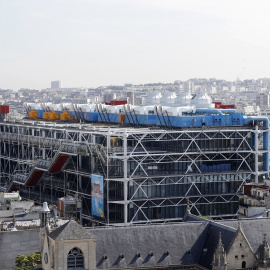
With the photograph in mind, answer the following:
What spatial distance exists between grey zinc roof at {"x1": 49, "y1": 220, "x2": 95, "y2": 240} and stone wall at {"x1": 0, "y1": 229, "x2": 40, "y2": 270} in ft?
91.7

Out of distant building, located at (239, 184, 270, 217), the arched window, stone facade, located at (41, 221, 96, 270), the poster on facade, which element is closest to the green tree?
stone facade, located at (41, 221, 96, 270)

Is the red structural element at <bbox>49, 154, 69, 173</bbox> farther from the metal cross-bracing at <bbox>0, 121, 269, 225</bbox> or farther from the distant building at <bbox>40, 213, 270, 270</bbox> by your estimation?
the distant building at <bbox>40, 213, 270, 270</bbox>

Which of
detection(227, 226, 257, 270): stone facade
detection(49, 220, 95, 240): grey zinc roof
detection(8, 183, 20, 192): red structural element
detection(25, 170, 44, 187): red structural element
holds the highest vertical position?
detection(49, 220, 95, 240): grey zinc roof

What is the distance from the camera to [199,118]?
15500cm

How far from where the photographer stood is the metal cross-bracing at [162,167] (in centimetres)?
14700

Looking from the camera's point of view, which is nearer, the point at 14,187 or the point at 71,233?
the point at 71,233

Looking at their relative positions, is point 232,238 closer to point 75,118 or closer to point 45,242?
point 45,242

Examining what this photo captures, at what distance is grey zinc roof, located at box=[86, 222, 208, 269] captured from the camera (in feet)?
318

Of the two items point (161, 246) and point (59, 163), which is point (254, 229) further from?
point (59, 163)

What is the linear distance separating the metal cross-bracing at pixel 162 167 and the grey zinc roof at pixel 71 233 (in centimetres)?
5218

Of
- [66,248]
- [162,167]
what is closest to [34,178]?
[162,167]

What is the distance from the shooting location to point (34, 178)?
174875mm

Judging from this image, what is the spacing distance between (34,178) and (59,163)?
1130 centimetres

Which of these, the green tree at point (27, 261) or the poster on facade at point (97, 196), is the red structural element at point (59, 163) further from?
the green tree at point (27, 261)
